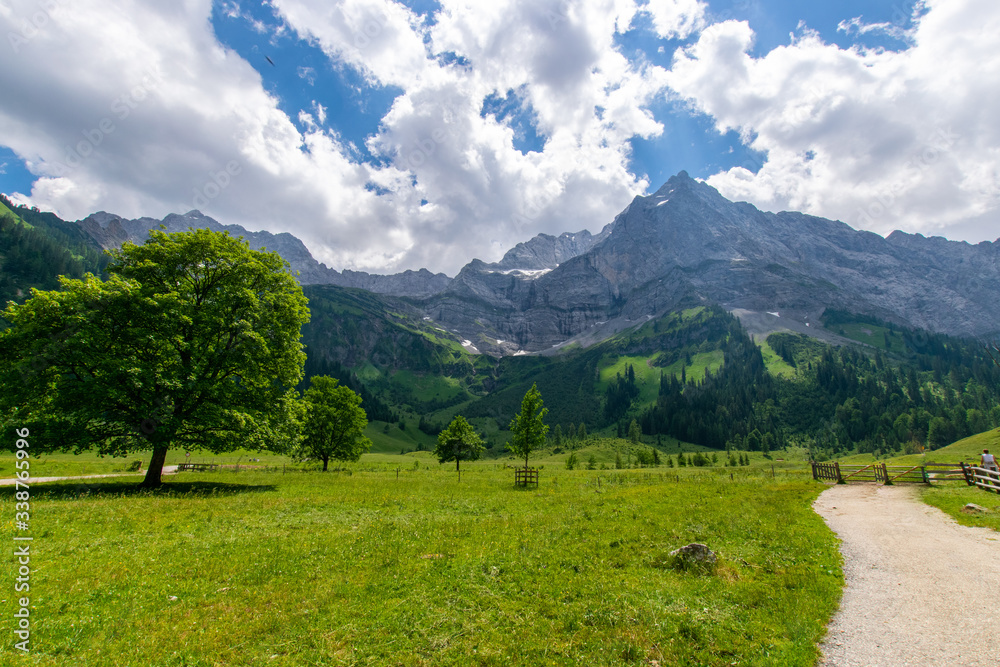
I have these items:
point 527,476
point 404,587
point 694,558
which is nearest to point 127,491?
point 404,587

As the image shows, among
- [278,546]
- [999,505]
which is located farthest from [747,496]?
[278,546]

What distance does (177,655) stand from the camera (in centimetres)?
857

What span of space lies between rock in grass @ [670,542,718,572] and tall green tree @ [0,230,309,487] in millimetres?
26665

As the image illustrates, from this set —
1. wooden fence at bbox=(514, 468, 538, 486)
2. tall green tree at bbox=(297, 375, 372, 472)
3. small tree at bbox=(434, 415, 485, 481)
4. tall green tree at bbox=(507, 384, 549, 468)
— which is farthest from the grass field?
small tree at bbox=(434, 415, 485, 481)

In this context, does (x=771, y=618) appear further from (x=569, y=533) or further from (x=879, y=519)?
(x=879, y=519)

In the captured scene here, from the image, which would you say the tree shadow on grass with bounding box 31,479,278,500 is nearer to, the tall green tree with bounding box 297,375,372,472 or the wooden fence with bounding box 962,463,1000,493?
the tall green tree with bounding box 297,375,372,472

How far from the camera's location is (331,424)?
5791 centimetres

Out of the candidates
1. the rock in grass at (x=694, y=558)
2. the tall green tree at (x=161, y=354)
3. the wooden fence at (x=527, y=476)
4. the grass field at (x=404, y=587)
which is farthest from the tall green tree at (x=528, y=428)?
the rock in grass at (x=694, y=558)

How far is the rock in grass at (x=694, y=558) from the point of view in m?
14.9

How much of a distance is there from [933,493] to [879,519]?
14.1 metres

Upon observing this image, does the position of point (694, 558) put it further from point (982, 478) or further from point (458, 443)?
point (458, 443)

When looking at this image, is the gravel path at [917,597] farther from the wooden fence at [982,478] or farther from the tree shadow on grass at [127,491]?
the tree shadow on grass at [127,491]

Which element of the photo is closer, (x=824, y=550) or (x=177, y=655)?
(x=177, y=655)

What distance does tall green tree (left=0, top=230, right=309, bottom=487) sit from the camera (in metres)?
24.5
